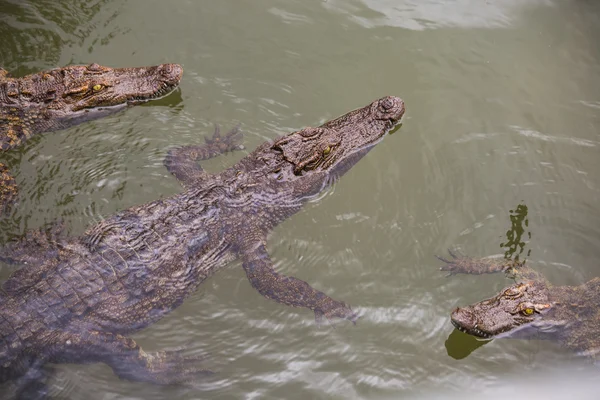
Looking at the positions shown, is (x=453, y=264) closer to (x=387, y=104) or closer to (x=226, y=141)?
(x=387, y=104)

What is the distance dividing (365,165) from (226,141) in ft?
5.21

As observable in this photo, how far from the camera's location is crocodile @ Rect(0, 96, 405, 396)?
4.03 metres

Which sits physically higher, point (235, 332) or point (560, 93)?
point (560, 93)

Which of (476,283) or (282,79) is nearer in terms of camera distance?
(476,283)

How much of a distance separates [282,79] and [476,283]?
10.6 feet

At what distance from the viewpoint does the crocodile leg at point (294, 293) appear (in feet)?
15.3

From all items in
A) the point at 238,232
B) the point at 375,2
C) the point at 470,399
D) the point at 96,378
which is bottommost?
the point at 96,378

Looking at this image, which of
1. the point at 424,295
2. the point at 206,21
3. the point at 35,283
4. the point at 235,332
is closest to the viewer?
the point at 35,283

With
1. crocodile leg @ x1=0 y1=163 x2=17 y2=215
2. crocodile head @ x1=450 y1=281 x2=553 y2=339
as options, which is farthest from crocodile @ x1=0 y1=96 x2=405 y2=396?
crocodile head @ x1=450 y1=281 x2=553 y2=339

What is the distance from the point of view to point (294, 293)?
466 centimetres

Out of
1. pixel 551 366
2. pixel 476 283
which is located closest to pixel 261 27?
pixel 476 283

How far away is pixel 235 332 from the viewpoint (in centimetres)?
457

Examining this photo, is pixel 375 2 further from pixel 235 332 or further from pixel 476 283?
pixel 235 332

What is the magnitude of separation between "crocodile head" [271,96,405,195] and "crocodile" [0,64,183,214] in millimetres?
1884
